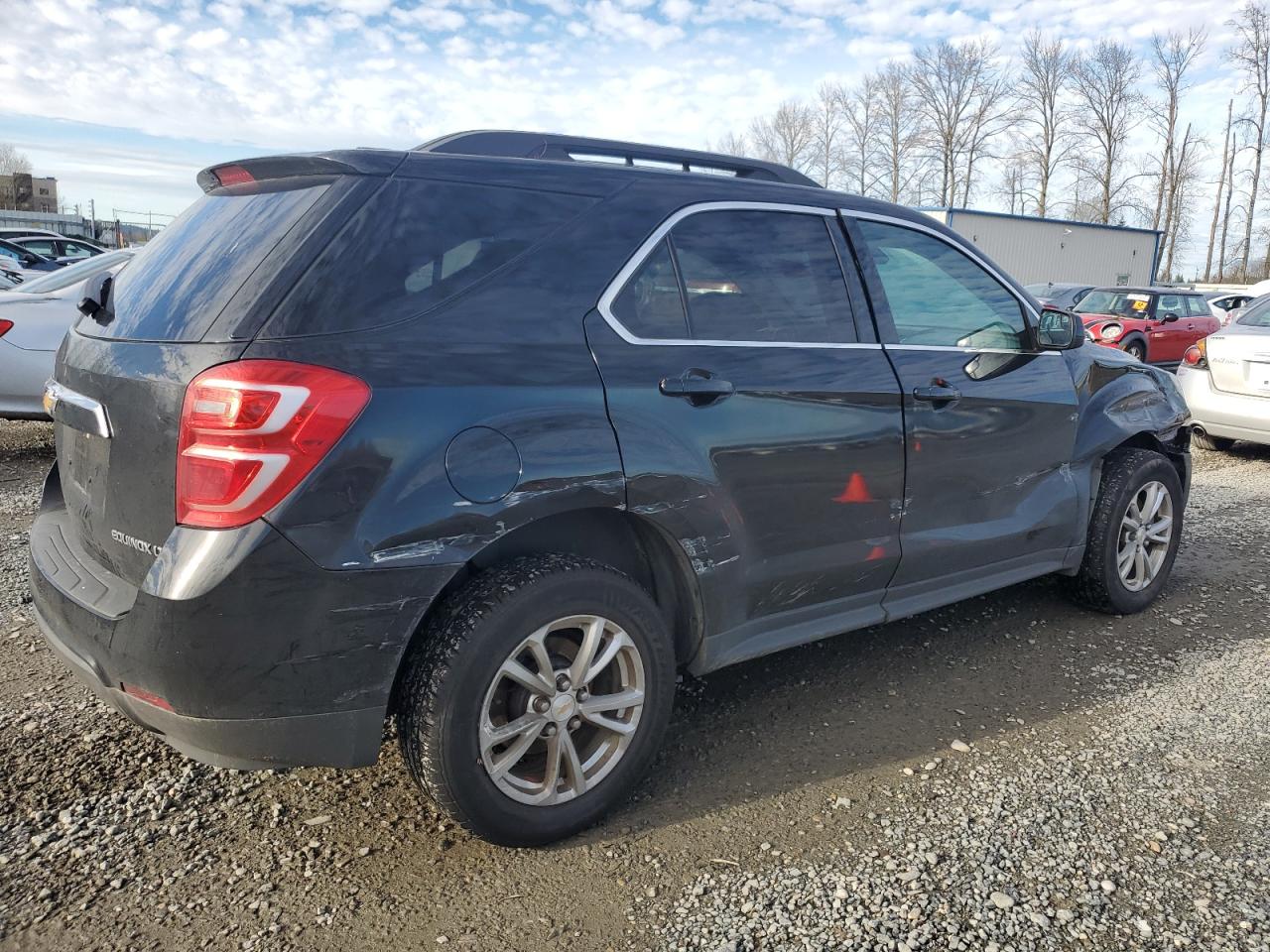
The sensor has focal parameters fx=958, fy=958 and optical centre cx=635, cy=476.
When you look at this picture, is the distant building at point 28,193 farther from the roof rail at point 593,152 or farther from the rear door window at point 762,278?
the rear door window at point 762,278

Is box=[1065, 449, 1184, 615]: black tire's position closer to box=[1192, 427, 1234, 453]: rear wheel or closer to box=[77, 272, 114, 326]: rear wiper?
box=[77, 272, 114, 326]: rear wiper

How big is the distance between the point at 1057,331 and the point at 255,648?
3214mm

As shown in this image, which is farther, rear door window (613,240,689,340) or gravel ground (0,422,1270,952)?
rear door window (613,240,689,340)

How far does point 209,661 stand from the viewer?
2141 mm

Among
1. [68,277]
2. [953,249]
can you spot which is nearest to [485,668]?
[953,249]

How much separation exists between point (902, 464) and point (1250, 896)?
5.01 feet

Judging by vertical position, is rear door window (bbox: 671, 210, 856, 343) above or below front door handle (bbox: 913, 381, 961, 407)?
above

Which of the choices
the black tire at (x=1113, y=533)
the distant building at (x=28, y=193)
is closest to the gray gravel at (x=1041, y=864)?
the black tire at (x=1113, y=533)

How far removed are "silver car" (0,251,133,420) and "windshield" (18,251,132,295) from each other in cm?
26

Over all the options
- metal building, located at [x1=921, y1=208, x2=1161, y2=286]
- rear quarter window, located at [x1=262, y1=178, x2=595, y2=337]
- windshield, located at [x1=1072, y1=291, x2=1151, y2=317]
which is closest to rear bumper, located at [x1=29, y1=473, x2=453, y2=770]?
rear quarter window, located at [x1=262, y1=178, x2=595, y2=337]

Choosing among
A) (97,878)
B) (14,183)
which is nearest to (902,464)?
(97,878)

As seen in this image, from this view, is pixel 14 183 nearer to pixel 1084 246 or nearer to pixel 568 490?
pixel 1084 246

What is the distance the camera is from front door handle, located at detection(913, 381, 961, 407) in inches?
130

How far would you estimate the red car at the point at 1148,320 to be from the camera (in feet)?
56.4
